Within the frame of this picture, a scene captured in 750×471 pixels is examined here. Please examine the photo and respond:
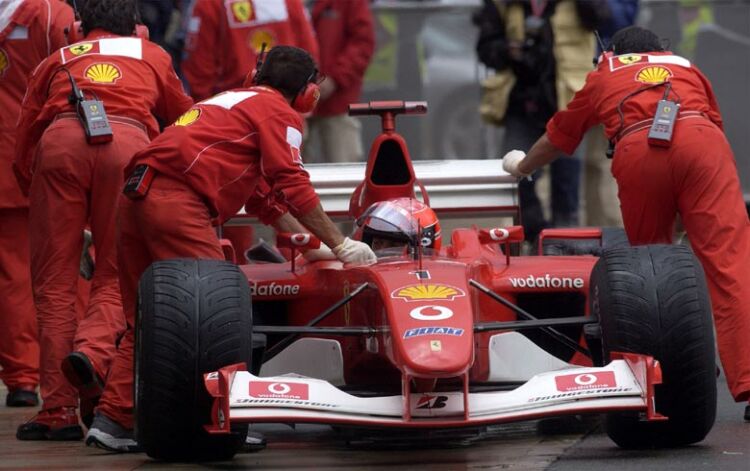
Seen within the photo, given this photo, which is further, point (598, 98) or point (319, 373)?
point (598, 98)

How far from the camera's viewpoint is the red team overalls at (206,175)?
779cm

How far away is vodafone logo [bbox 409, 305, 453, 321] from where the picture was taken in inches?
280

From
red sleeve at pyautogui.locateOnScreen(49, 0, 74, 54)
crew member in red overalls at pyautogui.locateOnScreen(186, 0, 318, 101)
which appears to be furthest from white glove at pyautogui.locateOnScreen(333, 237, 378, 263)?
crew member in red overalls at pyautogui.locateOnScreen(186, 0, 318, 101)

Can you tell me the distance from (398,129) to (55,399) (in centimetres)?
641

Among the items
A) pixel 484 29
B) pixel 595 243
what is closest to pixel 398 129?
pixel 484 29

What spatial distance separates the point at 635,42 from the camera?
9219mm

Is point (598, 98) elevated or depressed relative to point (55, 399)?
elevated

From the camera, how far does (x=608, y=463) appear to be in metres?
7.08

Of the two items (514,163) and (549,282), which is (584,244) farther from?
(549,282)

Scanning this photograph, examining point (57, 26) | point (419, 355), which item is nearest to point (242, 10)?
point (57, 26)

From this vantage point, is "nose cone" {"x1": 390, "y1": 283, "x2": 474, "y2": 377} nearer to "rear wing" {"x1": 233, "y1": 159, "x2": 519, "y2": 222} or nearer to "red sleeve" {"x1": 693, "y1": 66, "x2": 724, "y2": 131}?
"red sleeve" {"x1": 693, "y1": 66, "x2": 724, "y2": 131}

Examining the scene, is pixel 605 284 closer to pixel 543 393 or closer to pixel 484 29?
pixel 543 393

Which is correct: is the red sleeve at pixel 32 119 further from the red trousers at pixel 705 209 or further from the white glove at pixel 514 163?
the red trousers at pixel 705 209

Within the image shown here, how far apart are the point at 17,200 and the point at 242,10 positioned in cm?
320
